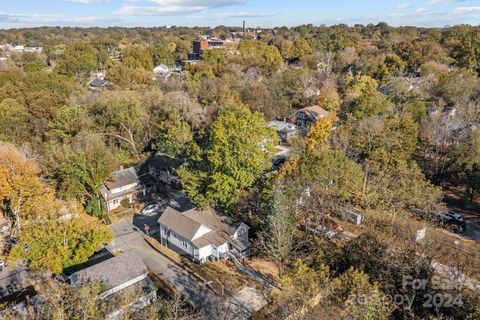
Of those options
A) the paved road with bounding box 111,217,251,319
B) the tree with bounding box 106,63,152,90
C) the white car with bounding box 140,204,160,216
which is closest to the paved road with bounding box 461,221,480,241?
the paved road with bounding box 111,217,251,319

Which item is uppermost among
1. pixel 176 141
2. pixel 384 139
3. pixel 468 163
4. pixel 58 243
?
pixel 384 139

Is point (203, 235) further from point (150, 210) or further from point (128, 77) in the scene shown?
point (128, 77)

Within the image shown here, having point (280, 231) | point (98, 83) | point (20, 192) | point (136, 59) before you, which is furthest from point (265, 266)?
point (136, 59)

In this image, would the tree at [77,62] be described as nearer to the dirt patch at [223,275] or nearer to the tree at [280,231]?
the dirt patch at [223,275]

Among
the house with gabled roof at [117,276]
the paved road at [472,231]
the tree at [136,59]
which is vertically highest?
the tree at [136,59]

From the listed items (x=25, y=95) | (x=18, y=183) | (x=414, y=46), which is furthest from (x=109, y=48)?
(x=18, y=183)

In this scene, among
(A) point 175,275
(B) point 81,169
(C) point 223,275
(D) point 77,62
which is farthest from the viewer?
(D) point 77,62

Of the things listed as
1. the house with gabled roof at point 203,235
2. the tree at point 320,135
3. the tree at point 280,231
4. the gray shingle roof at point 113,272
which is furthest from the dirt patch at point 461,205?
the gray shingle roof at point 113,272

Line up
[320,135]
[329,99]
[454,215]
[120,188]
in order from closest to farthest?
1. [454,215]
2. [120,188]
3. [320,135]
4. [329,99]
